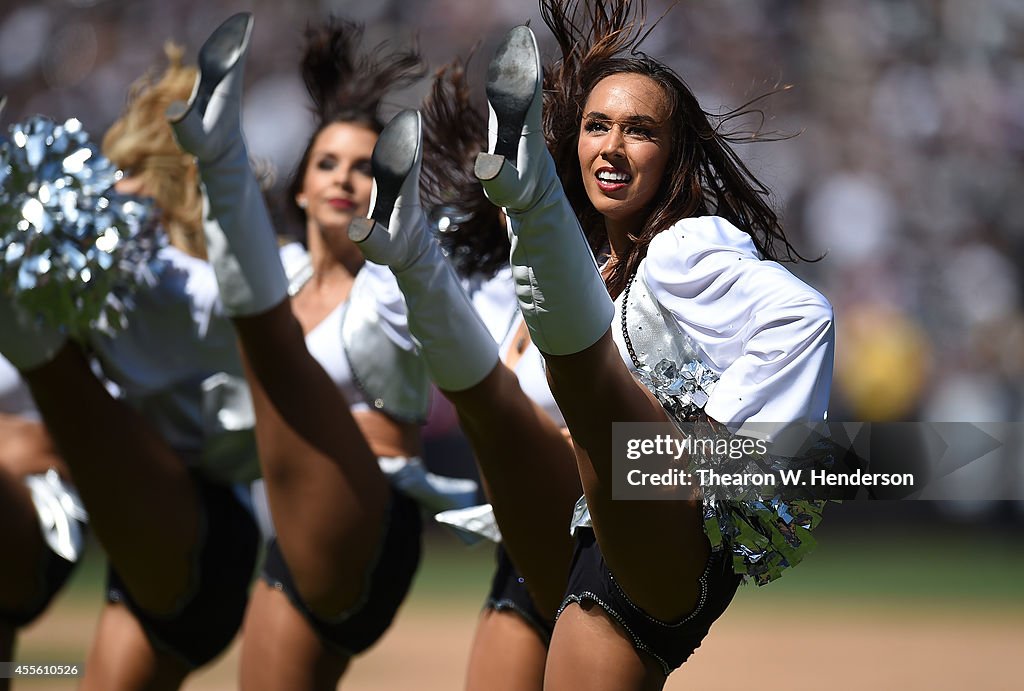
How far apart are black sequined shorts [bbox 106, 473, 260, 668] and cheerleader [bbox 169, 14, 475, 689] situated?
0.21 metres

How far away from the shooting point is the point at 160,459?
3.23 meters

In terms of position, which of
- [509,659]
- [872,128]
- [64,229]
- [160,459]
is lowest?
[509,659]

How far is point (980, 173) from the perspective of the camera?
8750 mm

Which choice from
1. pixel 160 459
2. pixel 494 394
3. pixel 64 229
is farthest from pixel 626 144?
pixel 160 459

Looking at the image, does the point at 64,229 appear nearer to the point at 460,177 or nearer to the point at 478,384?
the point at 460,177

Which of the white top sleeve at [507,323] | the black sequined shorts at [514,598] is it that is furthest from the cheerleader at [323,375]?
→ the black sequined shorts at [514,598]

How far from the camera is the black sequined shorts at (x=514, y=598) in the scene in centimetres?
284

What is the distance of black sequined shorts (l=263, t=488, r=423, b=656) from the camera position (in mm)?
3133

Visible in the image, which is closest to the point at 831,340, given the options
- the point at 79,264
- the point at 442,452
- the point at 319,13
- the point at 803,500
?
the point at 803,500

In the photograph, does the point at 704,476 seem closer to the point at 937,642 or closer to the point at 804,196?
the point at 937,642

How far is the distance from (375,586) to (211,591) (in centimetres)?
47

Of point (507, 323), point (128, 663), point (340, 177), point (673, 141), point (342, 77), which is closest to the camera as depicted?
point (673, 141)

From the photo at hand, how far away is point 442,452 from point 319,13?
138 inches

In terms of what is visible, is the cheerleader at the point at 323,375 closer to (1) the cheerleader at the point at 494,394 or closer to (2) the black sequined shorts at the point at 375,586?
(2) the black sequined shorts at the point at 375,586
